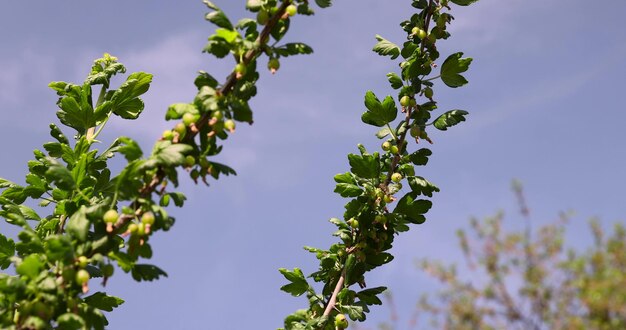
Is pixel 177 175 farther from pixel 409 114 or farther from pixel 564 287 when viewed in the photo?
pixel 564 287

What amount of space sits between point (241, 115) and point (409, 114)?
1.40 m

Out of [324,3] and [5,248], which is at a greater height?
[324,3]

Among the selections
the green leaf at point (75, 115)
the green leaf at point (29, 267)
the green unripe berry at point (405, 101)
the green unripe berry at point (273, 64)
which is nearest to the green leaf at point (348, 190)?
the green unripe berry at point (405, 101)

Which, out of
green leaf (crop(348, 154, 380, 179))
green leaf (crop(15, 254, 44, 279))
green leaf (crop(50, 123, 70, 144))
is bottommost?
green leaf (crop(15, 254, 44, 279))

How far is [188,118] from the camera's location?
89.0 inches

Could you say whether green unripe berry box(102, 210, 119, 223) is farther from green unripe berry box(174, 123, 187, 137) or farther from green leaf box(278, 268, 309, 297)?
green leaf box(278, 268, 309, 297)

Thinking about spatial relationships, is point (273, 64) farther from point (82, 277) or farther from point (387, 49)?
point (387, 49)

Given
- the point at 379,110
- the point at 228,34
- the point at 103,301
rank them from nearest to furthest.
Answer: the point at 228,34, the point at 103,301, the point at 379,110

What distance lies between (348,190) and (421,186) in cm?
41

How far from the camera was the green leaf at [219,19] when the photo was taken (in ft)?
7.82

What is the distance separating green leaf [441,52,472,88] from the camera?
11.4 feet

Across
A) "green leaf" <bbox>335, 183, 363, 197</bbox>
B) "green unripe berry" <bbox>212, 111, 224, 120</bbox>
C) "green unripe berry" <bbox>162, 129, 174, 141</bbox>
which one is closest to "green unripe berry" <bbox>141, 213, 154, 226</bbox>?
"green unripe berry" <bbox>162, 129, 174, 141</bbox>

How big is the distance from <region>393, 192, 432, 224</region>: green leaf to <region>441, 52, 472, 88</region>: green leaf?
74 cm

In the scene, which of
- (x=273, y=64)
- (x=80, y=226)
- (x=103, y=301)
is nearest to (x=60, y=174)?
(x=80, y=226)
